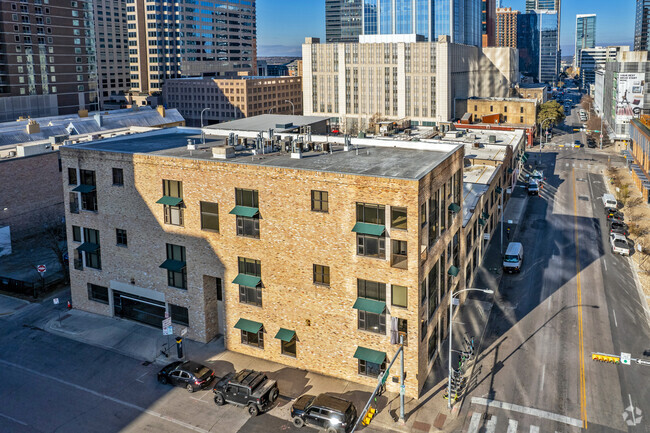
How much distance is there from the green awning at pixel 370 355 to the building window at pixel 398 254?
610 cm

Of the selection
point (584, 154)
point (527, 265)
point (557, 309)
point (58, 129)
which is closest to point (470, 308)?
point (557, 309)

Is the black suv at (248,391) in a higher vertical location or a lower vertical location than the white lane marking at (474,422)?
higher

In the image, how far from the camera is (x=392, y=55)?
166 m

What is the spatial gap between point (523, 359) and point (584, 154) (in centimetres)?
11563

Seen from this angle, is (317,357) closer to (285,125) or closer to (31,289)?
(31,289)

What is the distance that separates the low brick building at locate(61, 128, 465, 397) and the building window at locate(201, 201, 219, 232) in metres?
→ 0.11

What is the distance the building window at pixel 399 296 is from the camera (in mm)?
37781

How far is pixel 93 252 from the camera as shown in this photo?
1966 inches

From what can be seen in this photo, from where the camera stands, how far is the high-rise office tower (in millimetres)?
140125

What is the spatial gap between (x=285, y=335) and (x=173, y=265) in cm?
1079

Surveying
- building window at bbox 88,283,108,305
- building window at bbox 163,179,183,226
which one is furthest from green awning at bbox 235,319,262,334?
building window at bbox 88,283,108,305

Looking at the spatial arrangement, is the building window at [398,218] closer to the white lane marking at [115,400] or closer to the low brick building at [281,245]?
the low brick building at [281,245]

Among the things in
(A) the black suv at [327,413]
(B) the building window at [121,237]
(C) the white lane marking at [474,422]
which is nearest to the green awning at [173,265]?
(B) the building window at [121,237]

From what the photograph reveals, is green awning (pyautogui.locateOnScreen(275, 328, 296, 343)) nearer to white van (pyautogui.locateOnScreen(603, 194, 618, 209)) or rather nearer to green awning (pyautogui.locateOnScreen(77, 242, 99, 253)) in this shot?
green awning (pyautogui.locateOnScreen(77, 242, 99, 253))
